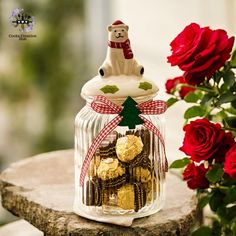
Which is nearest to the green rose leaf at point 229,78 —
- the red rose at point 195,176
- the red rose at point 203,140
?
the red rose at point 203,140

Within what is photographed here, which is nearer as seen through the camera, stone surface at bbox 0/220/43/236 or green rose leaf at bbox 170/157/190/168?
green rose leaf at bbox 170/157/190/168

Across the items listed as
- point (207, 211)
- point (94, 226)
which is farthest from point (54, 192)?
point (207, 211)

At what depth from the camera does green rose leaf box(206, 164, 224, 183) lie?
60.4 inches

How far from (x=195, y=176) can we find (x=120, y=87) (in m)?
0.29

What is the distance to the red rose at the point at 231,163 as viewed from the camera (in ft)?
4.66

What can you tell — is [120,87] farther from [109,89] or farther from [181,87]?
[181,87]

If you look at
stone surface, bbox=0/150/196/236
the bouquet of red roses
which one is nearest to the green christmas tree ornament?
the bouquet of red roses

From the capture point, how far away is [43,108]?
118 inches

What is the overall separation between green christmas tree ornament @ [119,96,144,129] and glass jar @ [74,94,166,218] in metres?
0.02

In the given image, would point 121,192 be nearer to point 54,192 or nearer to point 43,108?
point 54,192

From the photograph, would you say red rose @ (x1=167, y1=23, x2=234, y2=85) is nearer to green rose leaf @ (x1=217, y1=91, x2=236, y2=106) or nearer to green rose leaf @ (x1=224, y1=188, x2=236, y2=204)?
green rose leaf @ (x1=217, y1=91, x2=236, y2=106)

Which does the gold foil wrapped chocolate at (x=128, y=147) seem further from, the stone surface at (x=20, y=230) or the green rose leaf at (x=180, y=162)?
the stone surface at (x=20, y=230)

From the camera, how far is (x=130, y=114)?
58.2 inches

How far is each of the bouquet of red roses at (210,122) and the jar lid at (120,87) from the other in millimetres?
84
